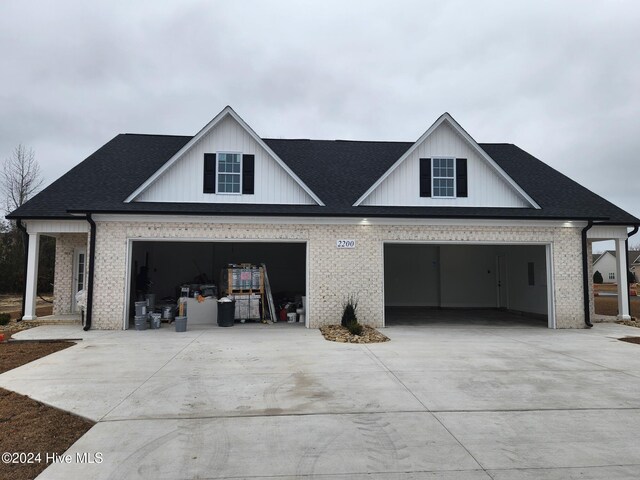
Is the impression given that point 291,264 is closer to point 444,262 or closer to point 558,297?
point 444,262

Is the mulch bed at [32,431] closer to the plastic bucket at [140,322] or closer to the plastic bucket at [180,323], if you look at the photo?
the plastic bucket at [180,323]

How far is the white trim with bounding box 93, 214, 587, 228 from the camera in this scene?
13.4 metres

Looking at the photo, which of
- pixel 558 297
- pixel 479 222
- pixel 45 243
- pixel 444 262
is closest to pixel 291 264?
pixel 444 262

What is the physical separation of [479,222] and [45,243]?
30.4 metres

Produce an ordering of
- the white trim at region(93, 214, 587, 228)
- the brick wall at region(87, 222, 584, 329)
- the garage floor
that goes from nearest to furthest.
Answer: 1. the brick wall at region(87, 222, 584, 329)
2. the white trim at region(93, 214, 587, 228)
3. the garage floor

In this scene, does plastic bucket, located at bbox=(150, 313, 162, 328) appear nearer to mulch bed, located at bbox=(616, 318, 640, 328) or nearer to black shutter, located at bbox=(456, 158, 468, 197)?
black shutter, located at bbox=(456, 158, 468, 197)

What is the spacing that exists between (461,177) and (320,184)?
5.19 m

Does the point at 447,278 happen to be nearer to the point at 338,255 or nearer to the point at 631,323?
the point at 631,323

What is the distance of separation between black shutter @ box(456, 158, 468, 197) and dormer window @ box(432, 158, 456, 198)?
0.45 feet

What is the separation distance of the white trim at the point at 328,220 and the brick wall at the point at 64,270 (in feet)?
12.1

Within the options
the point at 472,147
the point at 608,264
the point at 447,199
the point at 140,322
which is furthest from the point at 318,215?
the point at 608,264

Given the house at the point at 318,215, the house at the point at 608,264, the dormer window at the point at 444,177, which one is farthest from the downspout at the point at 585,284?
the house at the point at 608,264

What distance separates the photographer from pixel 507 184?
15.0 metres

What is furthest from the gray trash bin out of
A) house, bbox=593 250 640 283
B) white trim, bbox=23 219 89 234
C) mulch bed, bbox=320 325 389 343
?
house, bbox=593 250 640 283
